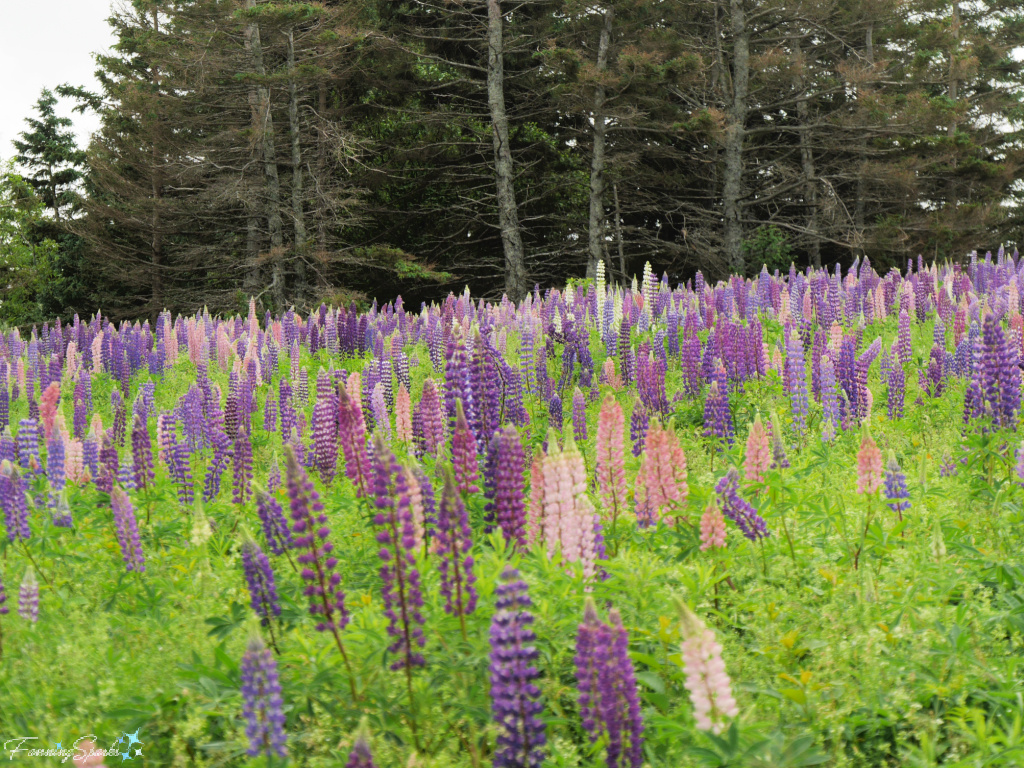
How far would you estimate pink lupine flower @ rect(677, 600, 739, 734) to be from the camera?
204 centimetres

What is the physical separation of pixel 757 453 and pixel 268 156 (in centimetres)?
2294

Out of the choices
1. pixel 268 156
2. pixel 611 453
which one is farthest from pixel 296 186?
pixel 611 453

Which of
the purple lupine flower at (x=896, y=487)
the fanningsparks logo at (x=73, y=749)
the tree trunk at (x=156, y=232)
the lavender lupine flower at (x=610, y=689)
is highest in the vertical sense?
the tree trunk at (x=156, y=232)

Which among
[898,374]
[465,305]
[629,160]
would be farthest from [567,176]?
[898,374]

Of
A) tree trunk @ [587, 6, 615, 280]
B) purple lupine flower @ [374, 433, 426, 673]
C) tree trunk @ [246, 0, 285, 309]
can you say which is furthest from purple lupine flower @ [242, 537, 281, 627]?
tree trunk @ [587, 6, 615, 280]

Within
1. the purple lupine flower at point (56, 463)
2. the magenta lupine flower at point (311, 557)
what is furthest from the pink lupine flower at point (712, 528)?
the purple lupine flower at point (56, 463)

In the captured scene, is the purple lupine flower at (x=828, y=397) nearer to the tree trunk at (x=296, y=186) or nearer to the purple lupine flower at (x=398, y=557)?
the purple lupine flower at (x=398, y=557)

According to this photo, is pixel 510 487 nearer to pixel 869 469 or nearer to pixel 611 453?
pixel 611 453

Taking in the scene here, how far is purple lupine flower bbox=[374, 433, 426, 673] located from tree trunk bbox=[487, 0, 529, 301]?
65.7 ft

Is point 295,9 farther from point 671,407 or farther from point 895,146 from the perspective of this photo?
point 895,146

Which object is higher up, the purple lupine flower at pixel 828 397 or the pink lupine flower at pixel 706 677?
the purple lupine flower at pixel 828 397

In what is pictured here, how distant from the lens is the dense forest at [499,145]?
23.1 m

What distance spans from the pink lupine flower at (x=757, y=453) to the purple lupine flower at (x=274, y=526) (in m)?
2.20

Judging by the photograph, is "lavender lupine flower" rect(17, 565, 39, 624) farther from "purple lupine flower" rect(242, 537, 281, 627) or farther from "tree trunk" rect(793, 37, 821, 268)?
"tree trunk" rect(793, 37, 821, 268)
